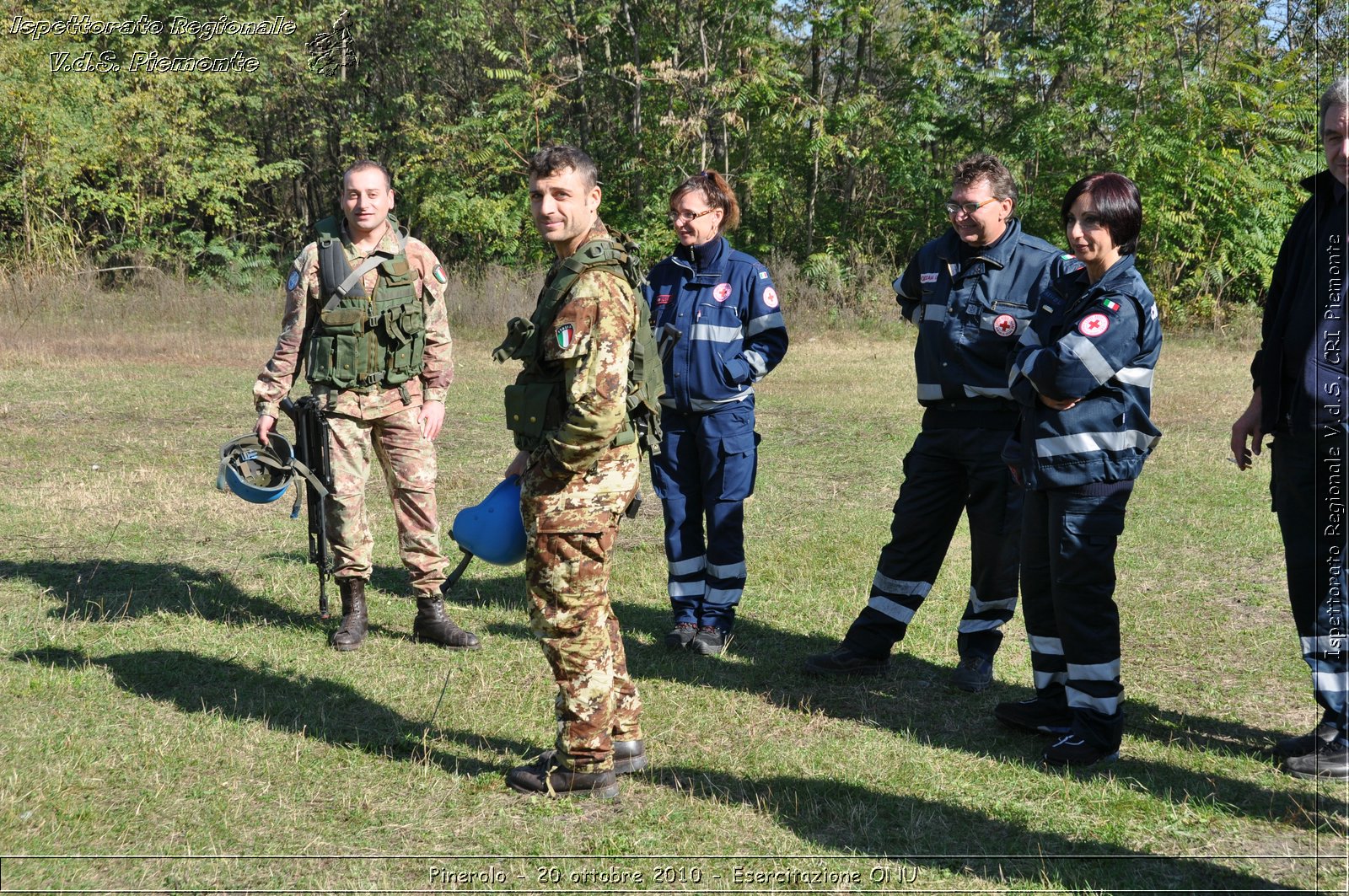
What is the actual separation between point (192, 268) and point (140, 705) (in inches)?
889

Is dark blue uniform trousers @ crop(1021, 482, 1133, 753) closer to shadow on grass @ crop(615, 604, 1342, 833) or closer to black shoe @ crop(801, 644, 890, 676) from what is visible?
shadow on grass @ crop(615, 604, 1342, 833)

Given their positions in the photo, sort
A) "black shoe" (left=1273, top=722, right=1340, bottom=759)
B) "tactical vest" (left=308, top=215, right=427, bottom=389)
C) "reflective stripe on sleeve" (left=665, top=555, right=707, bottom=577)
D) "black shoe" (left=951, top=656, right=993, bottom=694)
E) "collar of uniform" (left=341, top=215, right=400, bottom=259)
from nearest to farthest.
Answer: "black shoe" (left=1273, top=722, right=1340, bottom=759), "black shoe" (left=951, top=656, right=993, bottom=694), "tactical vest" (left=308, top=215, right=427, bottom=389), "collar of uniform" (left=341, top=215, right=400, bottom=259), "reflective stripe on sleeve" (left=665, top=555, right=707, bottom=577)

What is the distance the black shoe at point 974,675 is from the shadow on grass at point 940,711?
0.13 feet

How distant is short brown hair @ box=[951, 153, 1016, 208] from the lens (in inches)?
181

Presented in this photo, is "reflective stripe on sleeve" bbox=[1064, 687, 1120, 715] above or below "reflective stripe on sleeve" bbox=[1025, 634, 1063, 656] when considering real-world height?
below

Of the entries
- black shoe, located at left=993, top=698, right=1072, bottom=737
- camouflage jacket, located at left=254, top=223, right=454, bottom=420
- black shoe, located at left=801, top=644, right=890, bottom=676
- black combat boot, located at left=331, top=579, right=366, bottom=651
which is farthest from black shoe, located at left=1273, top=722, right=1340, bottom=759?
black combat boot, located at left=331, top=579, right=366, bottom=651

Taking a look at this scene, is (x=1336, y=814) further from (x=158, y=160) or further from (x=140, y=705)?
(x=158, y=160)

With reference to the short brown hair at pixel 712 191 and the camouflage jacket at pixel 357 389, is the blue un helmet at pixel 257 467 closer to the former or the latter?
the camouflage jacket at pixel 357 389

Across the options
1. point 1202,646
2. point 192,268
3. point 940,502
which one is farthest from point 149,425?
point 192,268

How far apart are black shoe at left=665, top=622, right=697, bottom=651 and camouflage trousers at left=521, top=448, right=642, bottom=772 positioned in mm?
1650

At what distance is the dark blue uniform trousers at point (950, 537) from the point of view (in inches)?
188

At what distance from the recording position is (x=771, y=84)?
829 inches
